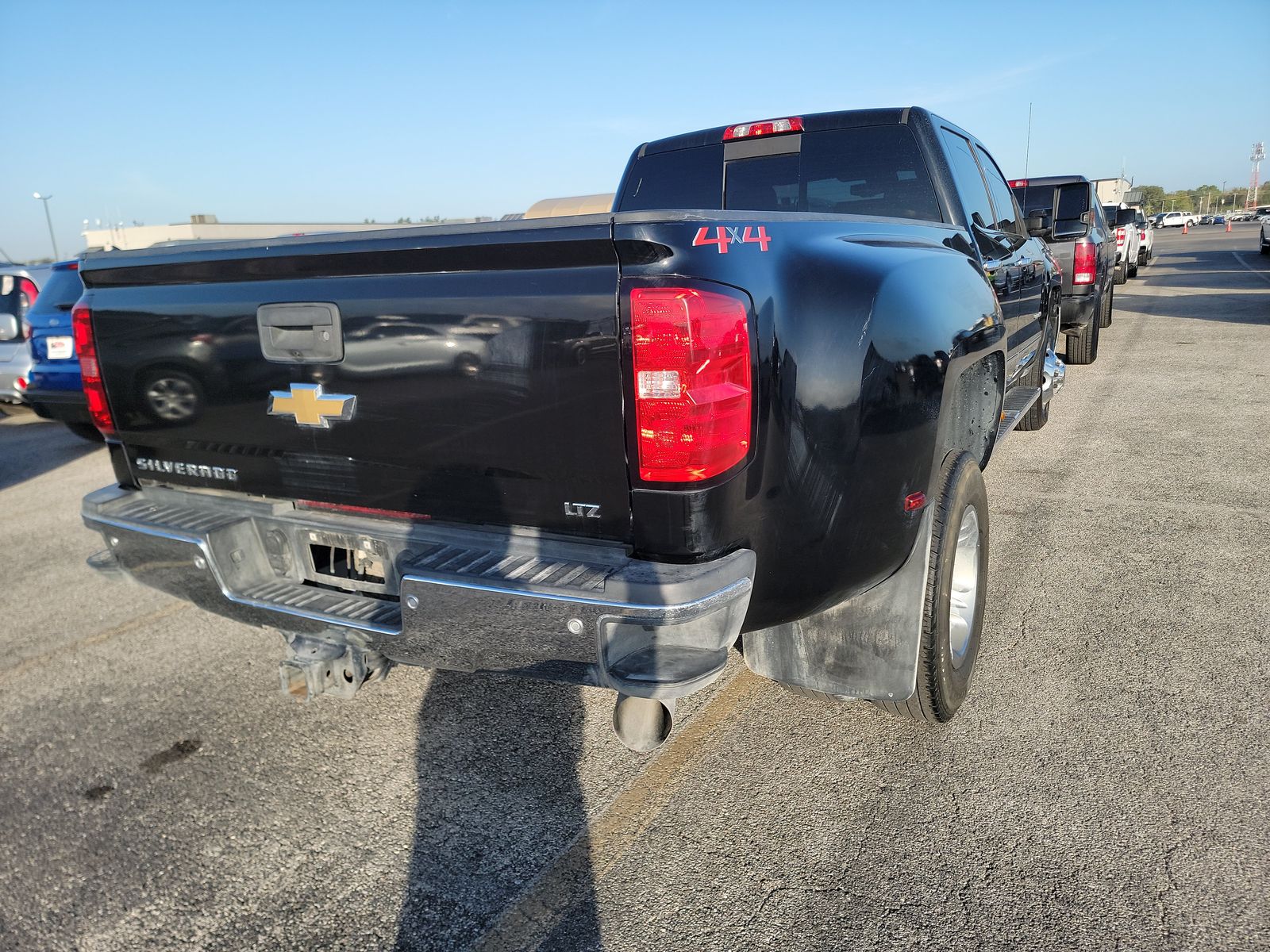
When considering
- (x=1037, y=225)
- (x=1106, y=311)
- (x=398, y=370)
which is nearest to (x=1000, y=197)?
(x=1037, y=225)

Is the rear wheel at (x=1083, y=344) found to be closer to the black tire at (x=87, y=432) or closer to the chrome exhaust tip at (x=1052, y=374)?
the chrome exhaust tip at (x=1052, y=374)

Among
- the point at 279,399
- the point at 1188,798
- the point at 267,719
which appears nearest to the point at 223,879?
the point at 267,719

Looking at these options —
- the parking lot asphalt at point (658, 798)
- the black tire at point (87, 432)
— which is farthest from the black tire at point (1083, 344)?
the black tire at point (87, 432)

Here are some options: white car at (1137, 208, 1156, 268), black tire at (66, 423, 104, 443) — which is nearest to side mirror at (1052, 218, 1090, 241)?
black tire at (66, 423, 104, 443)

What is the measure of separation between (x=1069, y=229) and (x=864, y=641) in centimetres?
467

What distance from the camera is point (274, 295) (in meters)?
2.57

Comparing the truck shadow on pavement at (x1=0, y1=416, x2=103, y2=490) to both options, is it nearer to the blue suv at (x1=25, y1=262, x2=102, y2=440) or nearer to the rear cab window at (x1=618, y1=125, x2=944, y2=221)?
the blue suv at (x1=25, y1=262, x2=102, y2=440)

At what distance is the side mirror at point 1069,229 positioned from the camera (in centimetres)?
602

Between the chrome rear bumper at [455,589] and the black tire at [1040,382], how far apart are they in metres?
4.32

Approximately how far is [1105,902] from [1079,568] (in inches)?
98.9

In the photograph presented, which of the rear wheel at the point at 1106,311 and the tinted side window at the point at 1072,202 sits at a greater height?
the tinted side window at the point at 1072,202

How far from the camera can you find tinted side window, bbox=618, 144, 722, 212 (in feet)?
14.8

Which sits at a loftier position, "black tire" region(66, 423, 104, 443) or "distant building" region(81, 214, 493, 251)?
"distant building" region(81, 214, 493, 251)

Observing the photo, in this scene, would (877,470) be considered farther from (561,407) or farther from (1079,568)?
(1079,568)
